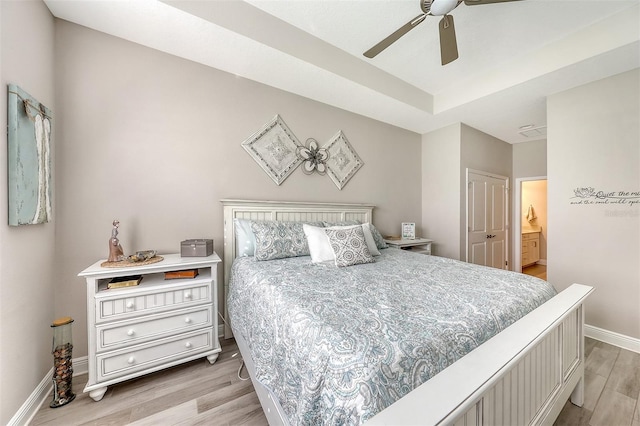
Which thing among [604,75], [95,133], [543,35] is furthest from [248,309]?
[604,75]

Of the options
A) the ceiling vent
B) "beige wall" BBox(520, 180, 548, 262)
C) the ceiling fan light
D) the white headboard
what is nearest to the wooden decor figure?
the white headboard

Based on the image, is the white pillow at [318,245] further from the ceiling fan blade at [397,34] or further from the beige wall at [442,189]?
the beige wall at [442,189]

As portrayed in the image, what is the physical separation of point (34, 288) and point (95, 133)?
1177 mm

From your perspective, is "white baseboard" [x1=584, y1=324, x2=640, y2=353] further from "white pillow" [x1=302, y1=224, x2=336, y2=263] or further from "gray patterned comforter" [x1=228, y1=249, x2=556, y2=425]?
"white pillow" [x1=302, y1=224, x2=336, y2=263]

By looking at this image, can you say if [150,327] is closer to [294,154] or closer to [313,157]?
[294,154]

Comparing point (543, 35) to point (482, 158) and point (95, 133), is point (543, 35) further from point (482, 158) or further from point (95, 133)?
point (95, 133)

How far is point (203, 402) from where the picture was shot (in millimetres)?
1555

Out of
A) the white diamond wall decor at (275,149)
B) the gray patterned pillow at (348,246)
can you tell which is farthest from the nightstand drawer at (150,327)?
the white diamond wall decor at (275,149)

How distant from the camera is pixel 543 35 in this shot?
87.5 inches

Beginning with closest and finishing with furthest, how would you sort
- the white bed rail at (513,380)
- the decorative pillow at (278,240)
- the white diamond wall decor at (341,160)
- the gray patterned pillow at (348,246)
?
the white bed rail at (513,380), the gray patterned pillow at (348,246), the decorative pillow at (278,240), the white diamond wall decor at (341,160)

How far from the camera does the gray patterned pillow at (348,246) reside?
6.69 feet

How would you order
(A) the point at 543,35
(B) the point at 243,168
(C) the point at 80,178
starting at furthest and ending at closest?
(B) the point at 243,168 < (A) the point at 543,35 < (C) the point at 80,178

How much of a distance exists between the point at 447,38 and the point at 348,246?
1.76m

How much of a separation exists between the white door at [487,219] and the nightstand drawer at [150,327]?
373 centimetres
